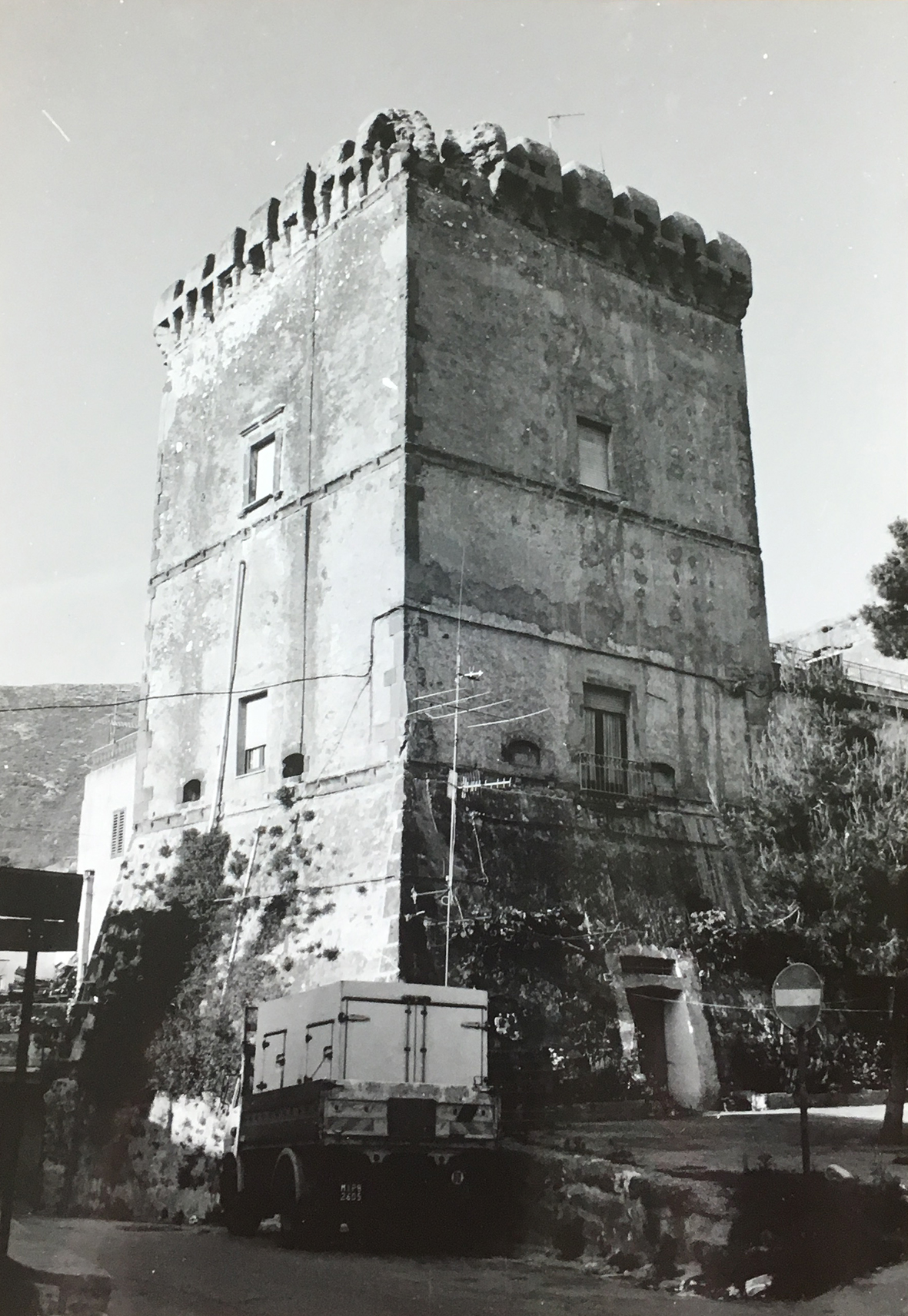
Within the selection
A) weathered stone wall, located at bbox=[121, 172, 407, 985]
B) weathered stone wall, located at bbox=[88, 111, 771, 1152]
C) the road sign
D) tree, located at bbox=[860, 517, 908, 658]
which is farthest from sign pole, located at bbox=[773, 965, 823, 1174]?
tree, located at bbox=[860, 517, 908, 658]

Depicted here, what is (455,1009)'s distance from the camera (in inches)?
444

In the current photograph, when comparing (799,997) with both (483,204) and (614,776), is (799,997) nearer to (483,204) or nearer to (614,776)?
(614,776)

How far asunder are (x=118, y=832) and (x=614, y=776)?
7681mm

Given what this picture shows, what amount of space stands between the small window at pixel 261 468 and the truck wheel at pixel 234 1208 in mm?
9213

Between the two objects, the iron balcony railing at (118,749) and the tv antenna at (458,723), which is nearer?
the tv antenna at (458,723)

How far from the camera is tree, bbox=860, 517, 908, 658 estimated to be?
48.3 feet

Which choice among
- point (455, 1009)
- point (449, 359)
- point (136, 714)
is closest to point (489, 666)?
point (449, 359)

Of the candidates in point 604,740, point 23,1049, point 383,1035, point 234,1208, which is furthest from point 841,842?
point 23,1049

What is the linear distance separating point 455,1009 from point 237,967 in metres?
4.36

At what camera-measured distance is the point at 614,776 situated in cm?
1631

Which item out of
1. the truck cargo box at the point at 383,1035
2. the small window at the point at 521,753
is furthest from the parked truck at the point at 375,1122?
the small window at the point at 521,753

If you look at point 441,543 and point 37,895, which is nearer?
point 37,895

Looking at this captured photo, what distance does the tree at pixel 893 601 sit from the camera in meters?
14.7

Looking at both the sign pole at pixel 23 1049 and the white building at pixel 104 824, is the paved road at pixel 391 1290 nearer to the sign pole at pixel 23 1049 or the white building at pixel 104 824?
the sign pole at pixel 23 1049
